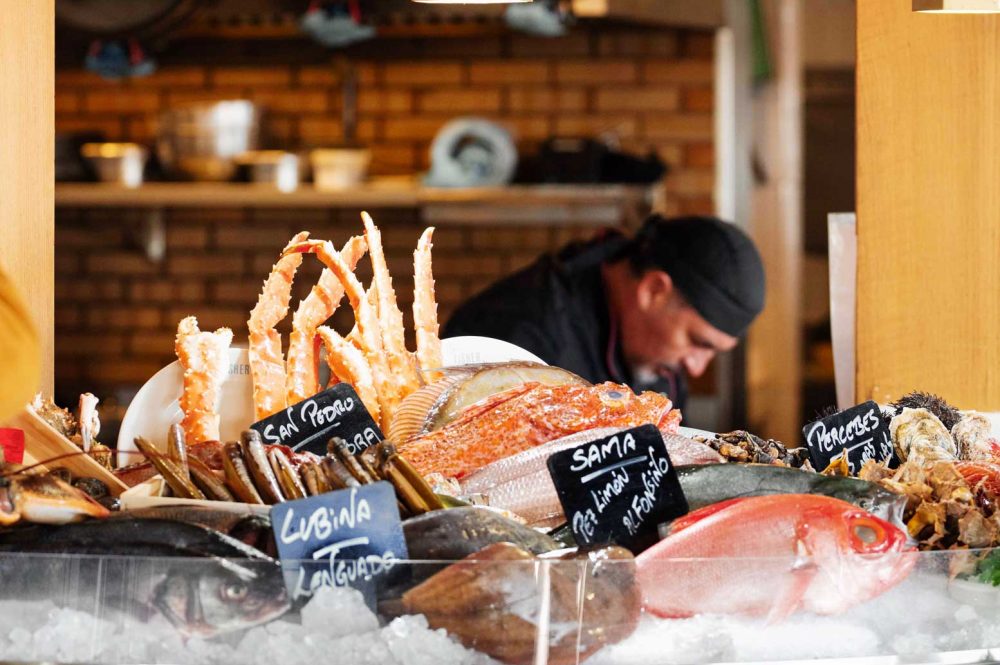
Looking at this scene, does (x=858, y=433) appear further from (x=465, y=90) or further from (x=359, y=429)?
(x=465, y=90)

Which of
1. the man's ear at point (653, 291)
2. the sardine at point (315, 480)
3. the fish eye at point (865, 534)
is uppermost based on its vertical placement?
the man's ear at point (653, 291)

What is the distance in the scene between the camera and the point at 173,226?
6.43 metres

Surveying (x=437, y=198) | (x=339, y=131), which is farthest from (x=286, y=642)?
(x=339, y=131)

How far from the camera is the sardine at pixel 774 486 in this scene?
5.03ft

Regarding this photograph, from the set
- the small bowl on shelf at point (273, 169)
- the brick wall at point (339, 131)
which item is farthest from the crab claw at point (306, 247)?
the brick wall at point (339, 131)

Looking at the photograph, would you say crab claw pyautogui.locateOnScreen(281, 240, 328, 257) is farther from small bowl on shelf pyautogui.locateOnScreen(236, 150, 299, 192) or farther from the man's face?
small bowl on shelf pyautogui.locateOnScreen(236, 150, 299, 192)

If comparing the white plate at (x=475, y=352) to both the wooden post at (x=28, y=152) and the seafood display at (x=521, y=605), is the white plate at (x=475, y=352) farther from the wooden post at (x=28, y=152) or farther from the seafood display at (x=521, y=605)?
the seafood display at (x=521, y=605)

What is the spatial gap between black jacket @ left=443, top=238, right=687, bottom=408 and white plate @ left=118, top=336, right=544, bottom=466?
5.13ft

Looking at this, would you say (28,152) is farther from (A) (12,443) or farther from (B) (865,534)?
(B) (865,534)

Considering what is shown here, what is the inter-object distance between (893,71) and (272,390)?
1409 millimetres

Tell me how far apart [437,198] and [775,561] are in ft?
14.3

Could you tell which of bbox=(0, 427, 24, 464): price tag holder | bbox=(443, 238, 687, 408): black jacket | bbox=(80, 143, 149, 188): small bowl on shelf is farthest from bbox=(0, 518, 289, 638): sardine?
bbox=(80, 143, 149, 188): small bowl on shelf

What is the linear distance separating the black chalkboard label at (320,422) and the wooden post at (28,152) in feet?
1.93

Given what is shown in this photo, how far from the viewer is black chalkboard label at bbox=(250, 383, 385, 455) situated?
1903 millimetres
